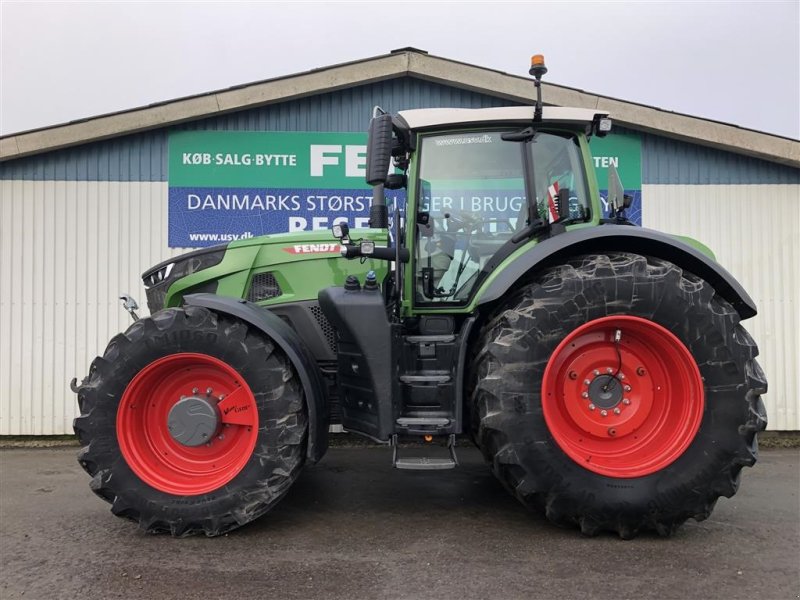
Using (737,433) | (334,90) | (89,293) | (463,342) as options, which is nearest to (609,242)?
(463,342)

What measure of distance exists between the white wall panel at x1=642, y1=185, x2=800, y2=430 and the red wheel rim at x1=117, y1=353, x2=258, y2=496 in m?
4.90

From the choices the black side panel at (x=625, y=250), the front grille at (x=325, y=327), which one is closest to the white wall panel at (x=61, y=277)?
the front grille at (x=325, y=327)

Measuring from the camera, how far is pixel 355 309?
3236mm

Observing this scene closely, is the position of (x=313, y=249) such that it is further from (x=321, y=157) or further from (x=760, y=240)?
(x=760, y=240)

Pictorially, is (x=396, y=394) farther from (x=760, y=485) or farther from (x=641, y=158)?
(x=641, y=158)

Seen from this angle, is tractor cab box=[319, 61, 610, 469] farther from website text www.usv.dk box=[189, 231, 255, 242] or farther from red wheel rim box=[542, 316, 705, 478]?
website text www.usv.dk box=[189, 231, 255, 242]

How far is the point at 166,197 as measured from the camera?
5.87m

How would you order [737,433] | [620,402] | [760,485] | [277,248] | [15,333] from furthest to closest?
[15,333] < [760,485] < [277,248] < [620,402] < [737,433]

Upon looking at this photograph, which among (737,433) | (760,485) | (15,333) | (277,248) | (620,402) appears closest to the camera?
(737,433)

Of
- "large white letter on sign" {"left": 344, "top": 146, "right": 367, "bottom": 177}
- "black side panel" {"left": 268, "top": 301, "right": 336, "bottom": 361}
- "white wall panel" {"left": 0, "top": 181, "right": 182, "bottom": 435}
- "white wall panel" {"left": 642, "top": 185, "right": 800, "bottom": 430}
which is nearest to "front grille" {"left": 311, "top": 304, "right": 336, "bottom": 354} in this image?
"black side panel" {"left": 268, "top": 301, "right": 336, "bottom": 361}

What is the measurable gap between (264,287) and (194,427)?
43.8 inches

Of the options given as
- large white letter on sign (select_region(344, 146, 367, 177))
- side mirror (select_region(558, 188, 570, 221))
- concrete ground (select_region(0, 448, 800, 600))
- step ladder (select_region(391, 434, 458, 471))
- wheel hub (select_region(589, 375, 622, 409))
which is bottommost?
concrete ground (select_region(0, 448, 800, 600))

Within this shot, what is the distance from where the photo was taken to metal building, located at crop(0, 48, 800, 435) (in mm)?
5766

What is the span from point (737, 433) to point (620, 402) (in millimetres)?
588
